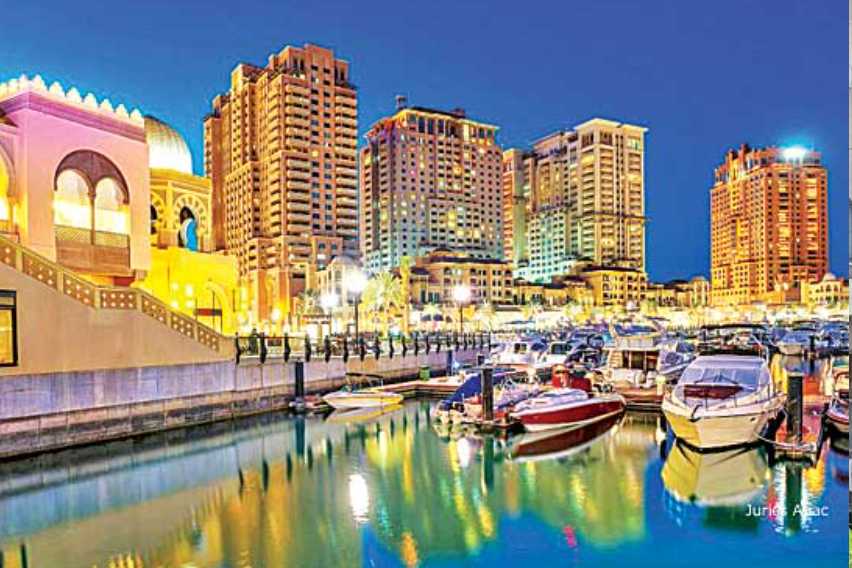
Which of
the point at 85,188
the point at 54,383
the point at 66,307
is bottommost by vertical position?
the point at 54,383

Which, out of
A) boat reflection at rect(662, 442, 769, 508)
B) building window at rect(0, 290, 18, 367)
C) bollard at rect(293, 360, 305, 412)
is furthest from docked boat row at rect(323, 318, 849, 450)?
building window at rect(0, 290, 18, 367)

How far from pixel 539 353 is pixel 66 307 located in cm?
3043

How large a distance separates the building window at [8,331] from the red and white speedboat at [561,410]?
19.1 metres

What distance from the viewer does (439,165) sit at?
652 ft

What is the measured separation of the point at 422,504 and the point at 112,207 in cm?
2688

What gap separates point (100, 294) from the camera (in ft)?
87.7

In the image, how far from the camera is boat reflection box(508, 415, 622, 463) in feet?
85.9

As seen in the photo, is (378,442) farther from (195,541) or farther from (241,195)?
(241,195)

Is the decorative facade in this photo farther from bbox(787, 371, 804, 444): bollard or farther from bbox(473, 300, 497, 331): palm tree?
bbox(473, 300, 497, 331): palm tree

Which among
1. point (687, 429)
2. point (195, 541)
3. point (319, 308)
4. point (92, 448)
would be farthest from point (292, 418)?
point (319, 308)

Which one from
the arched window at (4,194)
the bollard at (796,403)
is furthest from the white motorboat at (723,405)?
the arched window at (4,194)

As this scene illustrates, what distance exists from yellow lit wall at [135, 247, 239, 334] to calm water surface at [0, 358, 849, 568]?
18.0 metres

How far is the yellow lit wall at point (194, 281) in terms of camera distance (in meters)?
44.6

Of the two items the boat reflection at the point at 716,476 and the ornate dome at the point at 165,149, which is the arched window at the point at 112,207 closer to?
the ornate dome at the point at 165,149
